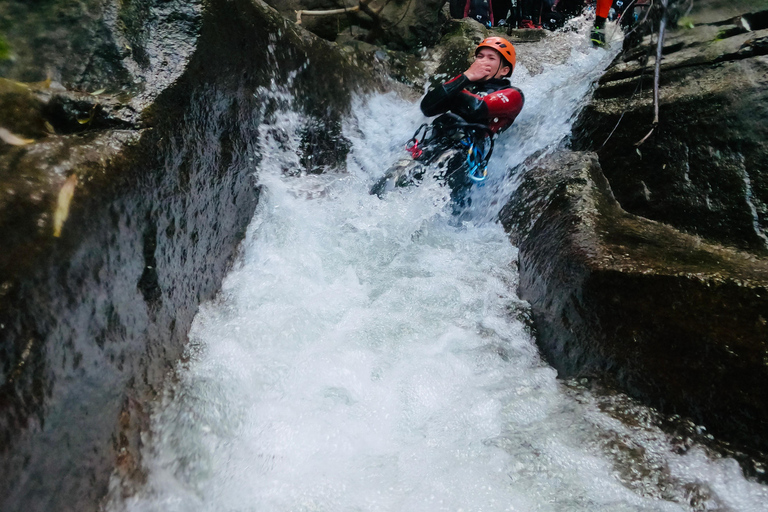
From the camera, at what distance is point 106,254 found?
1.87 m

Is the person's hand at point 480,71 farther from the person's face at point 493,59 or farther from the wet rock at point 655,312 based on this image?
the wet rock at point 655,312

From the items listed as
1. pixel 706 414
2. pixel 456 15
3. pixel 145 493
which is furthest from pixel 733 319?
pixel 456 15

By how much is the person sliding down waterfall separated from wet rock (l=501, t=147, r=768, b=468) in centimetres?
115

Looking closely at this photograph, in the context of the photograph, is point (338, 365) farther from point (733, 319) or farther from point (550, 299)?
point (733, 319)

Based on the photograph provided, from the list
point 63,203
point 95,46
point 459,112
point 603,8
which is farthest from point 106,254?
point 603,8

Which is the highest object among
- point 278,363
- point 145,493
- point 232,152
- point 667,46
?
point 667,46

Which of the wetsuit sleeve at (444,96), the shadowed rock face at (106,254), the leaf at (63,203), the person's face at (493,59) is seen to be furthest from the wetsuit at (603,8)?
the leaf at (63,203)

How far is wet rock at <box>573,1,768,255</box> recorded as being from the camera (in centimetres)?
299

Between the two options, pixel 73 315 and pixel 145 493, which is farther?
pixel 145 493

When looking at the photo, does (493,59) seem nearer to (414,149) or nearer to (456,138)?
(456,138)

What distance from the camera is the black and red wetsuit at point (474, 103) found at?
4238mm

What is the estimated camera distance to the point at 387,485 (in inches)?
76.0

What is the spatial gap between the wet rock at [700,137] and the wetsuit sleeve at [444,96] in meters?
1.11

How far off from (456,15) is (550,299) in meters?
7.35
